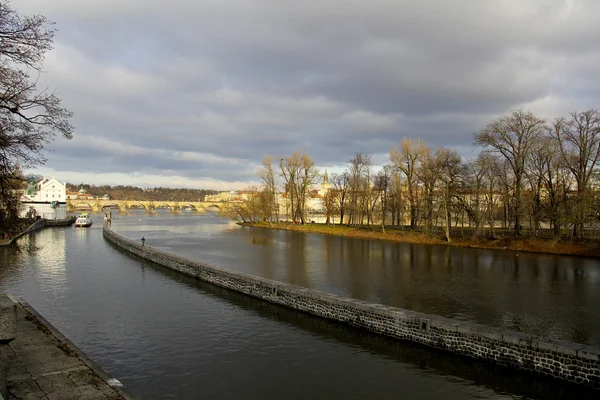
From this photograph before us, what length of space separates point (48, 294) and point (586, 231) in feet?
153

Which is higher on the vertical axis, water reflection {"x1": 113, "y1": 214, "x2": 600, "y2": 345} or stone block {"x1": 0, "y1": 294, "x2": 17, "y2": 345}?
stone block {"x1": 0, "y1": 294, "x2": 17, "y2": 345}

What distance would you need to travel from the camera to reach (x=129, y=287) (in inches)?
877

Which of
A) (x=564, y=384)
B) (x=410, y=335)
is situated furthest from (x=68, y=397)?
(x=564, y=384)

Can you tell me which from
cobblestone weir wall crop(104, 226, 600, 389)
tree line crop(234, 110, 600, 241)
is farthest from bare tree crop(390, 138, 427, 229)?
cobblestone weir wall crop(104, 226, 600, 389)

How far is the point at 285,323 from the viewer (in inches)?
627

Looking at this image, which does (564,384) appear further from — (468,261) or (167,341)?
(468,261)

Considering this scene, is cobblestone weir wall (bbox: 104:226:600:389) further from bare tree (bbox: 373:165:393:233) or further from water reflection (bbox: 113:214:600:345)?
bare tree (bbox: 373:165:393:233)

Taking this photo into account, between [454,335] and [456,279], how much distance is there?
1188 cm

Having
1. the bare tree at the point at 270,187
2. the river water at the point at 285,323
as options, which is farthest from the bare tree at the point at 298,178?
the river water at the point at 285,323

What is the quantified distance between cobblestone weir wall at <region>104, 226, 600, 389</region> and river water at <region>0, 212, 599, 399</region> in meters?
0.35

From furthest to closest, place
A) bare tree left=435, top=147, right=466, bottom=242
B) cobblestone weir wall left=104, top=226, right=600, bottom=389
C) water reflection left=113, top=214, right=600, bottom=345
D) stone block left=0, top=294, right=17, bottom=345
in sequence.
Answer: bare tree left=435, top=147, right=466, bottom=242 → water reflection left=113, top=214, right=600, bottom=345 → cobblestone weir wall left=104, top=226, right=600, bottom=389 → stone block left=0, top=294, right=17, bottom=345

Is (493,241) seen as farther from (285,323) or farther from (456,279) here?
(285,323)

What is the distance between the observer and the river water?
10.6 metres

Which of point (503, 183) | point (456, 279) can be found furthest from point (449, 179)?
point (456, 279)
